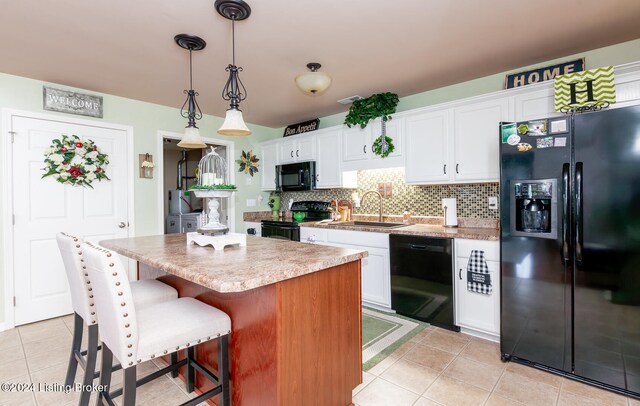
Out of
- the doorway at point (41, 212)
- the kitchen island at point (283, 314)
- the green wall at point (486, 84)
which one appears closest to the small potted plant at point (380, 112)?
the green wall at point (486, 84)

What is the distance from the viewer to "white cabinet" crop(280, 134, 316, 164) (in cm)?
430

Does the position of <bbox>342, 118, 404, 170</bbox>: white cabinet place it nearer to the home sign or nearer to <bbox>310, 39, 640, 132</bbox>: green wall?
<bbox>310, 39, 640, 132</bbox>: green wall

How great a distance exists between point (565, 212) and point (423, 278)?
1.24m

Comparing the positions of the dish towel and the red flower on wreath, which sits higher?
the red flower on wreath

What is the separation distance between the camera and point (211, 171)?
206cm

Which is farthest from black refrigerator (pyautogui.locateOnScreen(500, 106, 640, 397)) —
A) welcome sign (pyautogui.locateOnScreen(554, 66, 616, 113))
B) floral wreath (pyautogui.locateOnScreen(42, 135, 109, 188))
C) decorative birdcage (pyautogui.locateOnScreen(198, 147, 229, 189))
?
floral wreath (pyautogui.locateOnScreen(42, 135, 109, 188))

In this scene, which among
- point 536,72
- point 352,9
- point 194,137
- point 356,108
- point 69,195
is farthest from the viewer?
point 356,108

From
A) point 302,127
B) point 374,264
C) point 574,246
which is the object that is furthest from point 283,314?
point 302,127

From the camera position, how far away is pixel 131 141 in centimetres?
371

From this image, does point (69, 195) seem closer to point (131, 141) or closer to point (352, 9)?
point (131, 141)

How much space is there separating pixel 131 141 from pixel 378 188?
2.99m

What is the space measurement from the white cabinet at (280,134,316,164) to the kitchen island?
2.61m

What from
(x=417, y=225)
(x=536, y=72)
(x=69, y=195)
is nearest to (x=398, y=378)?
(x=417, y=225)

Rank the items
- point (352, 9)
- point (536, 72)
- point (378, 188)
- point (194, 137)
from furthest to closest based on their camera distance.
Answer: point (378, 188) → point (536, 72) → point (194, 137) → point (352, 9)
